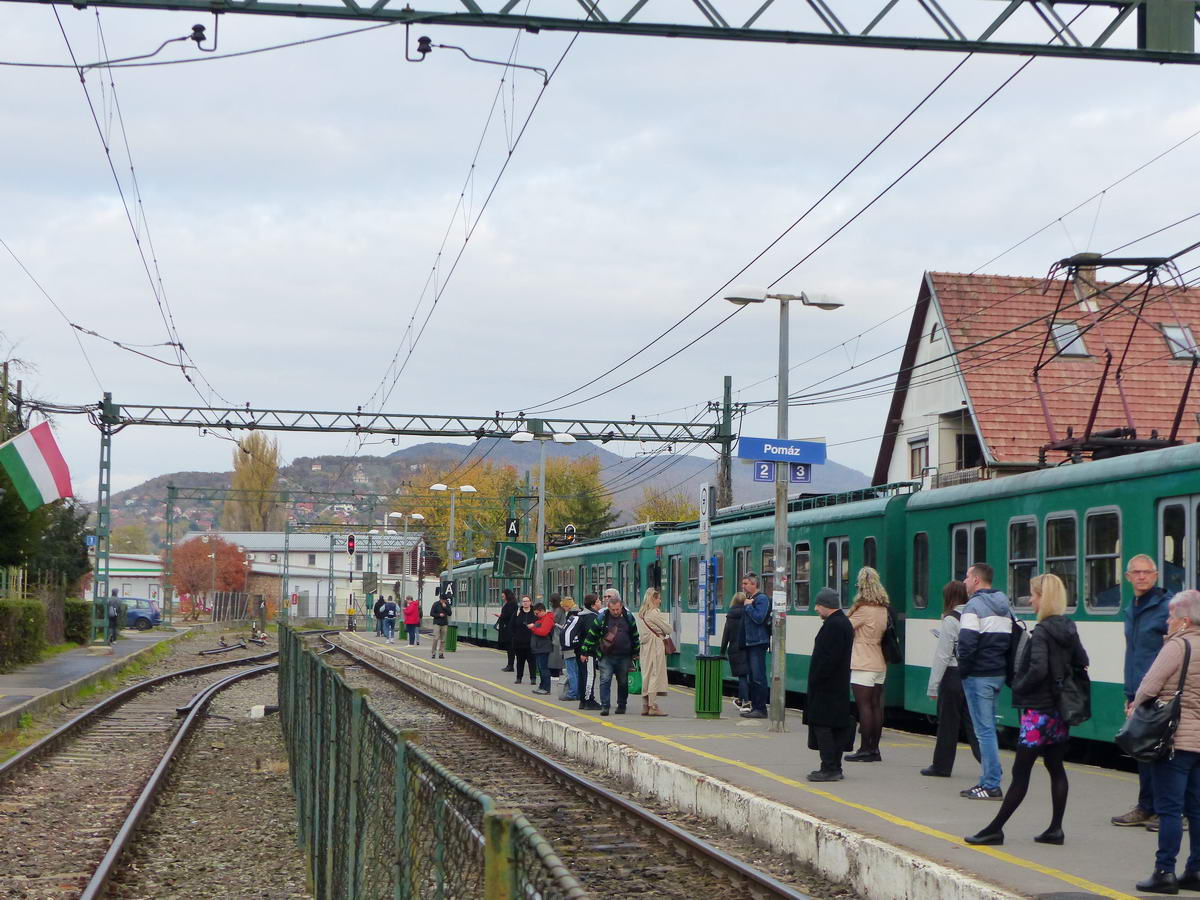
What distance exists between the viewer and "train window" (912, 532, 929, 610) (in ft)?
57.5

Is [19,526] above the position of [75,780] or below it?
above

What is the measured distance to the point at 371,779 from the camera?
6.21 m

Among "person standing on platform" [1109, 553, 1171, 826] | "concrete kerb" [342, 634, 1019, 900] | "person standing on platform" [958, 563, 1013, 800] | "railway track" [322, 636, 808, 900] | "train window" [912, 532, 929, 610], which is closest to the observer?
"concrete kerb" [342, 634, 1019, 900]

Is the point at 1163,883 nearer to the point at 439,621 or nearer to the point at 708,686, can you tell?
the point at 708,686

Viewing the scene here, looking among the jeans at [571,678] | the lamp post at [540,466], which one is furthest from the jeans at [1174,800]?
the lamp post at [540,466]

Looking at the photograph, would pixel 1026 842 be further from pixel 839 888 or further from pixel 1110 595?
pixel 1110 595

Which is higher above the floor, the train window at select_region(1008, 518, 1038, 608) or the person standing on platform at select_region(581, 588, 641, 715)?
the train window at select_region(1008, 518, 1038, 608)

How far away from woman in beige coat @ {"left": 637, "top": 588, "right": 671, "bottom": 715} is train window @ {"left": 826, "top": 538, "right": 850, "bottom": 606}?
236 cm

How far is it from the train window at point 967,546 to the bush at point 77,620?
1366 inches

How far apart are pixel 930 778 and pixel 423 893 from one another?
9.08m

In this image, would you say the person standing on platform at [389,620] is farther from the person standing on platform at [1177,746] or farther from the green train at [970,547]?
the person standing on platform at [1177,746]

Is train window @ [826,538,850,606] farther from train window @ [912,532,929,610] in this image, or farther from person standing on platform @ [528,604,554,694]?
person standing on platform @ [528,604,554,694]

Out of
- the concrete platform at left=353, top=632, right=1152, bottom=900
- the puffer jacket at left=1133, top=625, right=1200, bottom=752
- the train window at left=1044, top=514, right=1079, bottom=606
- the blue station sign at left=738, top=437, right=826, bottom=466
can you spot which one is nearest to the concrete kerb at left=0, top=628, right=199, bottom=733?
the concrete platform at left=353, top=632, right=1152, bottom=900

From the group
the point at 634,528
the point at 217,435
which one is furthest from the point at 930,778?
the point at 217,435
